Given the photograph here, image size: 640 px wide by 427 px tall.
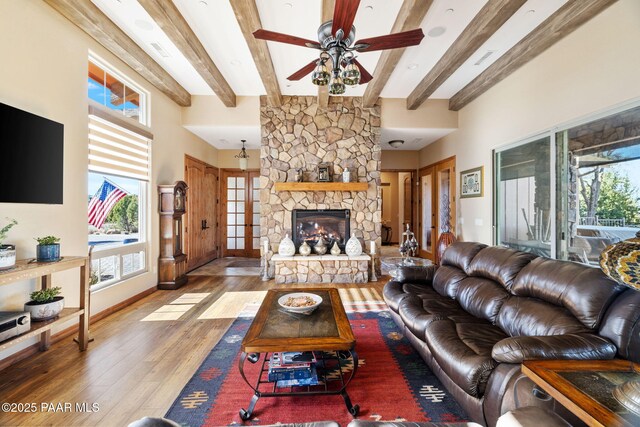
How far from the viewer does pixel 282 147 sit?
541 centimetres

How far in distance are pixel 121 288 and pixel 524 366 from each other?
444 cm

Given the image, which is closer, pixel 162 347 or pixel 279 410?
pixel 279 410

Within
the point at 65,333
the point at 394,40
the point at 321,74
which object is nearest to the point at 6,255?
the point at 65,333

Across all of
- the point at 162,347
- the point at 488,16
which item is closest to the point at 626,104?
the point at 488,16

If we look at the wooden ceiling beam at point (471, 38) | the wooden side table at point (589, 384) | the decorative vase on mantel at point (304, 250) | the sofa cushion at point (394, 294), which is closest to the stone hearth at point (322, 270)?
the decorative vase on mantel at point (304, 250)

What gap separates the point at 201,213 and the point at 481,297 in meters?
5.99

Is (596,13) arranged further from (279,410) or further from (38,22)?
(38,22)

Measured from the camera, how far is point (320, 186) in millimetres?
5176

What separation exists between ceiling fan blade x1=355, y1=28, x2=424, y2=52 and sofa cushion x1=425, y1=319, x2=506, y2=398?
2.24 meters

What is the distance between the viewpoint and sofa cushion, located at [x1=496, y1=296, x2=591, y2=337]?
1693 millimetres

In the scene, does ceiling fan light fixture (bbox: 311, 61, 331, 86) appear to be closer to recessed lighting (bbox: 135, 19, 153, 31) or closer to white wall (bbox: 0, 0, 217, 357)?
recessed lighting (bbox: 135, 19, 153, 31)

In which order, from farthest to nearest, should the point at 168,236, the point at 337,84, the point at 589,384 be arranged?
1. the point at 168,236
2. the point at 337,84
3. the point at 589,384

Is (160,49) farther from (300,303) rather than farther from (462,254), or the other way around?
(462,254)

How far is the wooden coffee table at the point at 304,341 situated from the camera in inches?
68.9
